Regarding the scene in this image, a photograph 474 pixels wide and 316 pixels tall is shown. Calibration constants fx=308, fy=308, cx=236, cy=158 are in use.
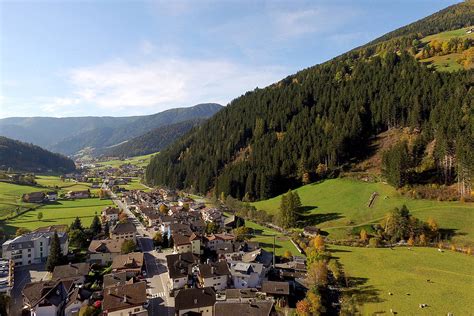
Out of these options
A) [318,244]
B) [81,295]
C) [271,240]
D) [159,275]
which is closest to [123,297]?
[81,295]

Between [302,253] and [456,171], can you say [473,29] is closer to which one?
[456,171]

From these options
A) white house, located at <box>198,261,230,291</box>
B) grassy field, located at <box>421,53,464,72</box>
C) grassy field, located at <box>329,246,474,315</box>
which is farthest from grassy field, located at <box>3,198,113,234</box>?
grassy field, located at <box>421,53,464,72</box>

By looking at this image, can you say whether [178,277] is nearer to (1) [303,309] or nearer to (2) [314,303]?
(1) [303,309]

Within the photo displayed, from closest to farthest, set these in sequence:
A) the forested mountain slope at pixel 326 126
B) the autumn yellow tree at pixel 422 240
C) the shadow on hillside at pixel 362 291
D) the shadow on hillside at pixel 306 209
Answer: the shadow on hillside at pixel 362 291, the autumn yellow tree at pixel 422 240, the shadow on hillside at pixel 306 209, the forested mountain slope at pixel 326 126

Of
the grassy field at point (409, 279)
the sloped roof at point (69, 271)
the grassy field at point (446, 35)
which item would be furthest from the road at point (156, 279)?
the grassy field at point (446, 35)

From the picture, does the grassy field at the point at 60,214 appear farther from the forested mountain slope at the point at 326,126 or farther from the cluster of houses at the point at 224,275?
the forested mountain slope at the point at 326,126

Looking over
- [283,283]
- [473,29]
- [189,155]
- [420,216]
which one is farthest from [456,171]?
[473,29]
